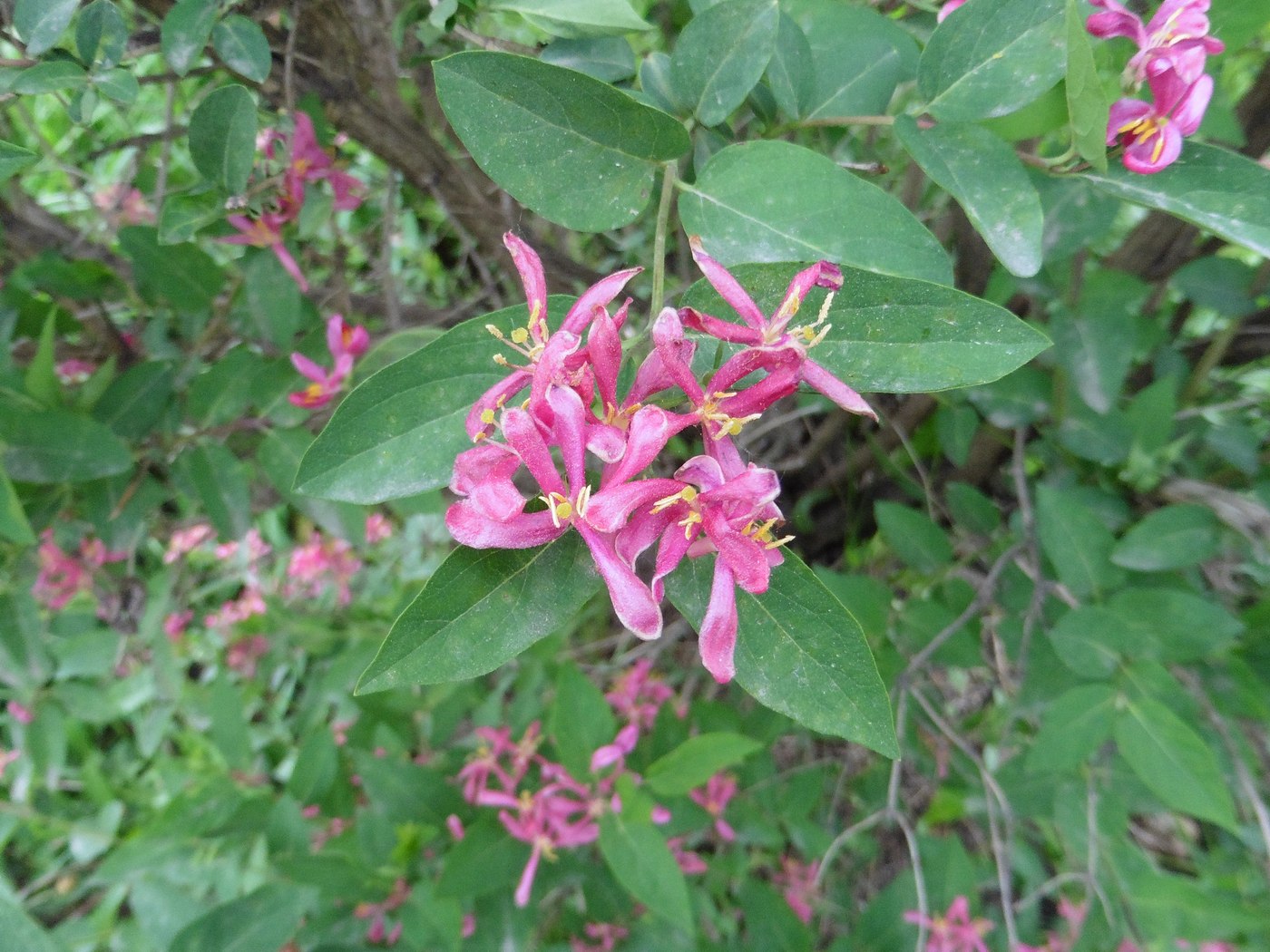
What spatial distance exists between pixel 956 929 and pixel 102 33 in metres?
1.49

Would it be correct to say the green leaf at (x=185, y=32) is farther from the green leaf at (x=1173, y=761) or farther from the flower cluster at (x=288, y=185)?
the green leaf at (x=1173, y=761)

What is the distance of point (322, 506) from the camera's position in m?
0.92

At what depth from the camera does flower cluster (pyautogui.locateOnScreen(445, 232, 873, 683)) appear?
44 centimetres

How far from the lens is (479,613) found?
1.54 feet

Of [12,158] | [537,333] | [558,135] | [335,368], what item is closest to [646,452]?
[537,333]

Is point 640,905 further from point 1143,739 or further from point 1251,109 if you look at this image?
point 1251,109

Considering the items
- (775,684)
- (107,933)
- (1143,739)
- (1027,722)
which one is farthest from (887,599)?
(107,933)

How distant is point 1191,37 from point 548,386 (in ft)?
1.54

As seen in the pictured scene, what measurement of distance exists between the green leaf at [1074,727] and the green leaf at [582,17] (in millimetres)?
814

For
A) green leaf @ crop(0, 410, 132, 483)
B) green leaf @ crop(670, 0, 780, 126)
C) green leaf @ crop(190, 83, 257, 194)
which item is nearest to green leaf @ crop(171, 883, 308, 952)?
green leaf @ crop(0, 410, 132, 483)

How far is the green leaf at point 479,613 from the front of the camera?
1.48 feet

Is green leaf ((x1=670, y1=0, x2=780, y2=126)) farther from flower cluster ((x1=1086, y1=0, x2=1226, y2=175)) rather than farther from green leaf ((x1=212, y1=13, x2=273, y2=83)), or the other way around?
green leaf ((x1=212, y1=13, x2=273, y2=83))

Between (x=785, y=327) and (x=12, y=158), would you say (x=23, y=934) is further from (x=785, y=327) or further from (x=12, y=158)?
(x=785, y=327)

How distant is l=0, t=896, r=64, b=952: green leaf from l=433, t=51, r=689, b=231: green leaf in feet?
2.62
